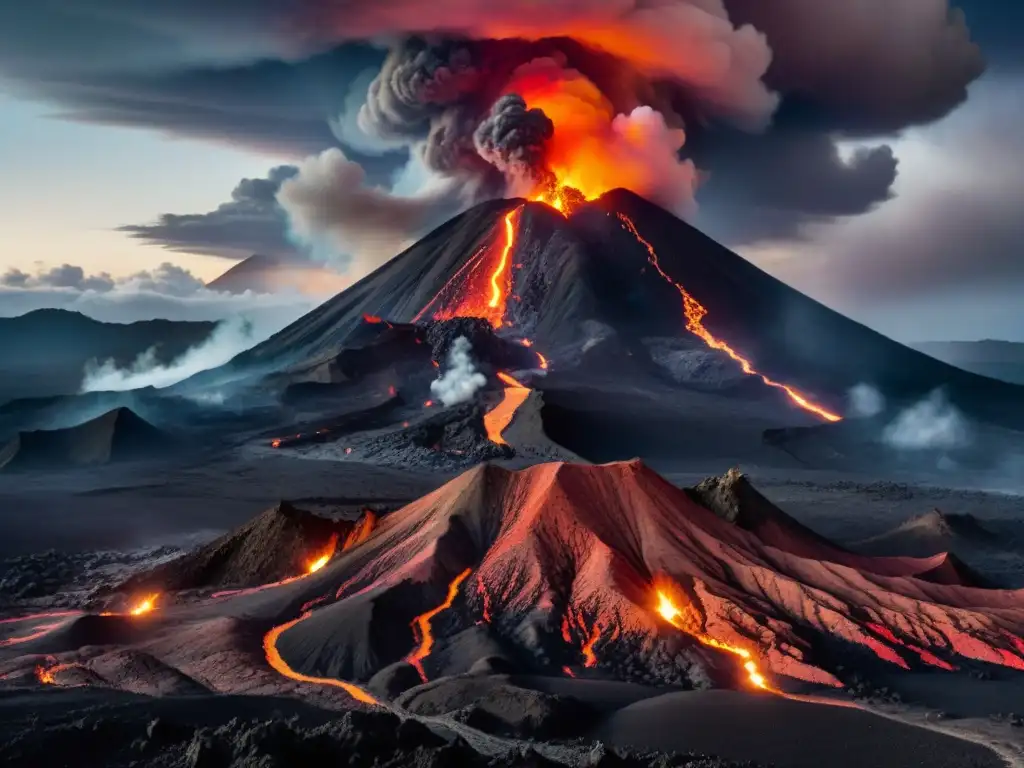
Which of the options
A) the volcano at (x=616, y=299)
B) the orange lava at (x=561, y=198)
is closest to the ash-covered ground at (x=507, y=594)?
the volcano at (x=616, y=299)

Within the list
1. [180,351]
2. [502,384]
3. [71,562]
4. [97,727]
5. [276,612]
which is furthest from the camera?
[180,351]

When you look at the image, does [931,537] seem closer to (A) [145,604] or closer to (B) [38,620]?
(A) [145,604]

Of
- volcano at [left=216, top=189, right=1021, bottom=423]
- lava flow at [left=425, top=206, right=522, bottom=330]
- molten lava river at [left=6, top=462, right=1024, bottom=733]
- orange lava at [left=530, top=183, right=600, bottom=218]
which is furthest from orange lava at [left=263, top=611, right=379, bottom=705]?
orange lava at [left=530, top=183, right=600, bottom=218]

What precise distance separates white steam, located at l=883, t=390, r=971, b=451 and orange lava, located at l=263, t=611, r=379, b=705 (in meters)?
70.6

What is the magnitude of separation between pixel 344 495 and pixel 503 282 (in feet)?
199

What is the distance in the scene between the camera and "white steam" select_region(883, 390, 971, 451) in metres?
90.2

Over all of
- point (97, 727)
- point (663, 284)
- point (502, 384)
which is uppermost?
point (663, 284)

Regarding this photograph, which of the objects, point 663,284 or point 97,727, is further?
point 663,284

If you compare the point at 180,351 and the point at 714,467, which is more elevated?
the point at 180,351

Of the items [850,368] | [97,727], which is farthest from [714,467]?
[97,727]

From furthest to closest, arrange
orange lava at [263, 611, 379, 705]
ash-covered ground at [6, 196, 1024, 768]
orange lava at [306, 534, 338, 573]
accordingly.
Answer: orange lava at [306, 534, 338, 573]
orange lava at [263, 611, 379, 705]
ash-covered ground at [6, 196, 1024, 768]

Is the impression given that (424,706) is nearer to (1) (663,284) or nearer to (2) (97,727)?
(2) (97,727)

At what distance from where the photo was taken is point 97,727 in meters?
19.6

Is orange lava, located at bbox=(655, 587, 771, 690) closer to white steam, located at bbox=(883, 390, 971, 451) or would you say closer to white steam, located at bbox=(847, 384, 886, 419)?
white steam, located at bbox=(883, 390, 971, 451)
